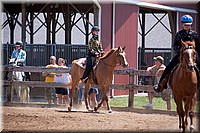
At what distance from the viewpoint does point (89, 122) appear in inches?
444

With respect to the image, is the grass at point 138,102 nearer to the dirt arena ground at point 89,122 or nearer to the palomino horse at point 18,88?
the dirt arena ground at point 89,122

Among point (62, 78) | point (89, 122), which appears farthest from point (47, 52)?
point (89, 122)

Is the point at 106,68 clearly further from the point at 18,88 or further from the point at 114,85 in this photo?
the point at 18,88

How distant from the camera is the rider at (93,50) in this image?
13945 mm

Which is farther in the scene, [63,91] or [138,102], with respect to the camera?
[138,102]

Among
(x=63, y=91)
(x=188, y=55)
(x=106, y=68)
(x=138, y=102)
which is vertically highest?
(x=188, y=55)

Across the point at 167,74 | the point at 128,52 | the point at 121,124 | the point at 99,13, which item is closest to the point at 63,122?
the point at 121,124

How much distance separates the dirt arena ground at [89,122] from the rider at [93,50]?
4.24 feet

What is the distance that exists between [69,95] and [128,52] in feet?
19.5

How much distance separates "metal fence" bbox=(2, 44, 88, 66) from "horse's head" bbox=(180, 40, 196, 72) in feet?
34.2

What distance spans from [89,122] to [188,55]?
320 cm

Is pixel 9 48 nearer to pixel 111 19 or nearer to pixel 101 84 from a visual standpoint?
pixel 111 19

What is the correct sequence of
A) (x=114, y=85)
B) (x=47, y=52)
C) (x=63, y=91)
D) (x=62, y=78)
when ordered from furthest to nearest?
(x=47, y=52) < (x=62, y=78) < (x=63, y=91) < (x=114, y=85)

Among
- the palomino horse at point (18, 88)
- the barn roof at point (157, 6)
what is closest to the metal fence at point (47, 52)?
the barn roof at point (157, 6)
